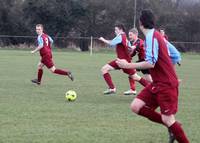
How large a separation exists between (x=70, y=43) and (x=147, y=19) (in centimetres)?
4261

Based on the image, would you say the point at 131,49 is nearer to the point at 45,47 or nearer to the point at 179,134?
the point at 45,47

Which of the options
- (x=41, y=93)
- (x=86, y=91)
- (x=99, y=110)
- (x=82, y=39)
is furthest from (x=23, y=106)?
(x=82, y=39)

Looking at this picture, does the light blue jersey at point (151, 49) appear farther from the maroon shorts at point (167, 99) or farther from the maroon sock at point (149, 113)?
the maroon sock at point (149, 113)

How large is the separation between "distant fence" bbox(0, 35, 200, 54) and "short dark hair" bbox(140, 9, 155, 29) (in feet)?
132

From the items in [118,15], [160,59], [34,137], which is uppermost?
[118,15]

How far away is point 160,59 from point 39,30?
888cm

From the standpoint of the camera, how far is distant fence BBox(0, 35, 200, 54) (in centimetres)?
4759

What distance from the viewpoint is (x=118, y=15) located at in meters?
52.8

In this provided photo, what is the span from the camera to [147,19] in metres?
6.69

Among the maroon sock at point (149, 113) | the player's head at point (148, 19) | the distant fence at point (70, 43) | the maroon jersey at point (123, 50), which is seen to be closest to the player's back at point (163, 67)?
the player's head at point (148, 19)

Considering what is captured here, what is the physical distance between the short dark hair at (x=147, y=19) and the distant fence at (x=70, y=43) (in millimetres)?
40354

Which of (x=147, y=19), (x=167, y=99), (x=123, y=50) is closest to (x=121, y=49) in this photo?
(x=123, y=50)

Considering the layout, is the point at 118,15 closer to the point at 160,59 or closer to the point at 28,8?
the point at 28,8

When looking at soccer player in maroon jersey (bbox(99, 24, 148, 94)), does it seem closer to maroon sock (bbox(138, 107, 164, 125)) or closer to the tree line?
maroon sock (bbox(138, 107, 164, 125))
